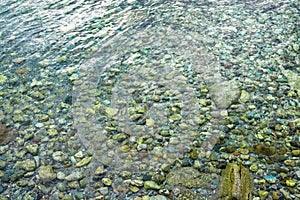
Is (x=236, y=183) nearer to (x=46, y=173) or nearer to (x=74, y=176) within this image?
(x=74, y=176)

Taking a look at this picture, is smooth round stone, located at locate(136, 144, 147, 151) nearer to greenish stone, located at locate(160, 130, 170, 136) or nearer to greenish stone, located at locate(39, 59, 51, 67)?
greenish stone, located at locate(160, 130, 170, 136)

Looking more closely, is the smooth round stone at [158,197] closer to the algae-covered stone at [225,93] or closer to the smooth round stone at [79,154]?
the smooth round stone at [79,154]

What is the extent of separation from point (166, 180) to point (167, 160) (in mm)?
295

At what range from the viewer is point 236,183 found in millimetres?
3525

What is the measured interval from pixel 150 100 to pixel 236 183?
175 cm

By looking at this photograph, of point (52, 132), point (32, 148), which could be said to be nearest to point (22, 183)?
point (32, 148)

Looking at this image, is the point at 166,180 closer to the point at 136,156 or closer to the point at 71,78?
the point at 136,156

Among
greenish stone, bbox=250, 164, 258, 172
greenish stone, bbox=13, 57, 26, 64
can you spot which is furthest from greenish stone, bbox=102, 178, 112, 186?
greenish stone, bbox=13, 57, 26, 64

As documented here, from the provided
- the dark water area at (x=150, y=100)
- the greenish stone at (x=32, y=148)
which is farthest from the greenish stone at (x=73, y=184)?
the greenish stone at (x=32, y=148)

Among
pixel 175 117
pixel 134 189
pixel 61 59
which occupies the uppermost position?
pixel 61 59

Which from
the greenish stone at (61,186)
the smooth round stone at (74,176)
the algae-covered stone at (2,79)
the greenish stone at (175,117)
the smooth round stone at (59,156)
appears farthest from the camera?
the algae-covered stone at (2,79)

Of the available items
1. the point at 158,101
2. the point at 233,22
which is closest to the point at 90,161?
the point at 158,101

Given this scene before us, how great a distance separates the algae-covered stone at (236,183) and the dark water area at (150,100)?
0.5 inches

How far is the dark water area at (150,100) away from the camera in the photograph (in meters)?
3.74
